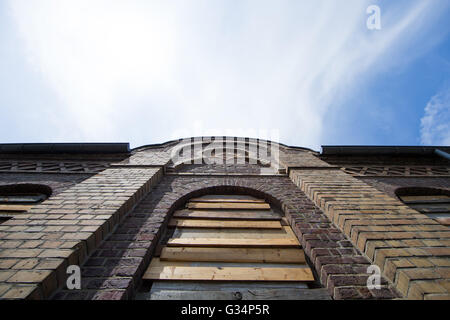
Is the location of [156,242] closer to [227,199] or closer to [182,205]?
[182,205]

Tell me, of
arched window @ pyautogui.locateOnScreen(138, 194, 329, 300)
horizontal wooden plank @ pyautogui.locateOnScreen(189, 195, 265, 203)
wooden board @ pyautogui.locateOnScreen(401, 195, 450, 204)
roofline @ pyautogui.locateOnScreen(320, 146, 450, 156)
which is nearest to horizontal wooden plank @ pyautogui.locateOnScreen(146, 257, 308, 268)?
arched window @ pyautogui.locateOnScreen(138, 194, 329, 300)

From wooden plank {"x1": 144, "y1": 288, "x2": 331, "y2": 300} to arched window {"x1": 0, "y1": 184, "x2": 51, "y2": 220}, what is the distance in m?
2.88

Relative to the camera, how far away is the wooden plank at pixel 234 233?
7.42ft

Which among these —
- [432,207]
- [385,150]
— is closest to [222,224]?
[432,207]

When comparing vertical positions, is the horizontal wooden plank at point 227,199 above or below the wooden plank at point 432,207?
above

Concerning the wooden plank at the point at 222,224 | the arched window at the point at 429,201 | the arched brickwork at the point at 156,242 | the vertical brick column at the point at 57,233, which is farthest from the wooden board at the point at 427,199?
the vertical brick column at the point at 57,233

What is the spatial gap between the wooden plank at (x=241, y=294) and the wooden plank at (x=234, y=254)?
0.31 metres

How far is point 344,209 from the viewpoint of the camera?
85.9 inches

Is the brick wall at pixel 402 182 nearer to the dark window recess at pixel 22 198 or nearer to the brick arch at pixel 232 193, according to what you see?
the brick arch at pixel 232 193

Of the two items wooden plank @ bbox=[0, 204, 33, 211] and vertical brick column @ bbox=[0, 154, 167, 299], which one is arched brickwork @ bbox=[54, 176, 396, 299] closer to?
vertical brick column @ bbox=[0, 154, 167, 299]

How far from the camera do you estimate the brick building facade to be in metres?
1.42

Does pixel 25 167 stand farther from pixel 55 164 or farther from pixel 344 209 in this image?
pixel 344 209

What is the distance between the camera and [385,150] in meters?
4.99

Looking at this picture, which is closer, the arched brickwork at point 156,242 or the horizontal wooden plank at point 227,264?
the arched brickwork at point 156,242
